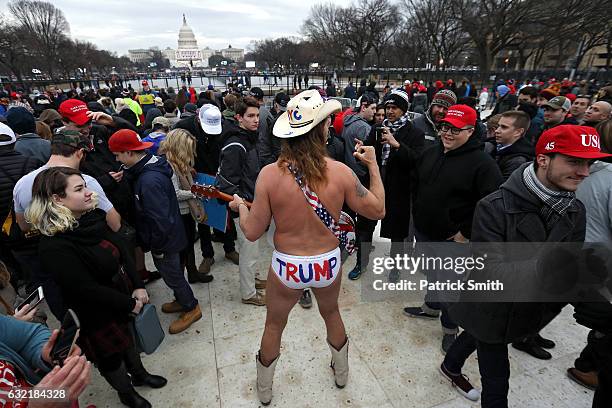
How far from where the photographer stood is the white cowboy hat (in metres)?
1.87

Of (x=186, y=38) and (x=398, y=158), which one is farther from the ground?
(x=186, y=38)

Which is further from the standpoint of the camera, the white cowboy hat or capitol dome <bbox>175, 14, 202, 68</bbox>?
capitol dome <bbox>175, 14, 202, 68</bbox>

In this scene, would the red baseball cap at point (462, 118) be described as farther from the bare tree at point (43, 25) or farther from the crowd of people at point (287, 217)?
the bare tree at point (43, 25)

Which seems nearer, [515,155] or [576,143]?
[576,143]

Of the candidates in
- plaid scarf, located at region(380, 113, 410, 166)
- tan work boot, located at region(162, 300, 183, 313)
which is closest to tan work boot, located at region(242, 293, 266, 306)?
tan work boot, located at region(162, 300, 183, 313)

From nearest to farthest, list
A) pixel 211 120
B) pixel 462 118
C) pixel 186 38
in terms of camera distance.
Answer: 1. pixel 462 118
2. pixel 211 120
3. pixel 186 38

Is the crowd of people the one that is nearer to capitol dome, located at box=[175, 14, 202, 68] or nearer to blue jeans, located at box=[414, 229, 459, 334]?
blue jeans, located at box=[414, 229, 459, 334]

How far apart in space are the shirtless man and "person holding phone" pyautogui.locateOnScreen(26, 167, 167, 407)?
36.9 inches

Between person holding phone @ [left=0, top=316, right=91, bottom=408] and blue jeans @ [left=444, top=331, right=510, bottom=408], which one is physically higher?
person holding phone @ [left=0, top=316, right=91, bottom=408]

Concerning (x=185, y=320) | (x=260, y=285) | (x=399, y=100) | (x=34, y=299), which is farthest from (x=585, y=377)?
(x=34, y=299)

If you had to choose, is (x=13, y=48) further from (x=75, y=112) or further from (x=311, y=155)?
→ (x=311, y=155)

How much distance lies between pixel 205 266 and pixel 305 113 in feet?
10.7

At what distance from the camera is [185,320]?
341cm

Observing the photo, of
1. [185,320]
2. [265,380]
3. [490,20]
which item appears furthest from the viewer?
[490,20]
